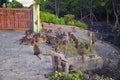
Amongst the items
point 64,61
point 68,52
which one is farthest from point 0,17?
point 64,61

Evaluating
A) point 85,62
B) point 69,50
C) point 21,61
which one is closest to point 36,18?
point 69,50

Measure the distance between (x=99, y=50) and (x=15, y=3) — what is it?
12.1 m

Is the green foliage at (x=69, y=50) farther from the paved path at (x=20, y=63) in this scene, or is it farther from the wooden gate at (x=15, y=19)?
the wooden gate at (x=15, y=19)

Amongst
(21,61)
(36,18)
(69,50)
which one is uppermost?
(36,18)

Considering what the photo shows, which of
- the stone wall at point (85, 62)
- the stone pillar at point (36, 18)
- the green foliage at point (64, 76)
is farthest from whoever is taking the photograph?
the stone pillar at point (36, 18)

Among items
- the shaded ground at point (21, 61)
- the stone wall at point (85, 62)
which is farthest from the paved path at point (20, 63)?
the stone wall at point (85, 62)

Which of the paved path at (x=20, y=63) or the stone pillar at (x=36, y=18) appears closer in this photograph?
the paved path at (x=20, y=63)

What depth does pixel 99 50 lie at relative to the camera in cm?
2181

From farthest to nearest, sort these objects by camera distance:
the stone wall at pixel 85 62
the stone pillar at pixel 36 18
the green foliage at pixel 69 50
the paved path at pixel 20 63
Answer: the stone pillar at pixel 36 18 → the green foliage at pixel 69 50 → the stone wall at pixel 85 62 → the paved path at pixel 20 63

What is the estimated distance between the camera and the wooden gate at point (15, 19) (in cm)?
2338

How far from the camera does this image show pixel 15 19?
925 inches

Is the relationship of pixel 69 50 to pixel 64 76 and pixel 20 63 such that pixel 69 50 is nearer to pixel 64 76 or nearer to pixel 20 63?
pixel 20 63

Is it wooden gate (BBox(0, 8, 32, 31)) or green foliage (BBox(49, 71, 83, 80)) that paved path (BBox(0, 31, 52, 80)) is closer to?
green foliage (BBox(49, 71, 83, 80))

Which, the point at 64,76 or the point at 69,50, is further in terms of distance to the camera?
the point at 69,50
